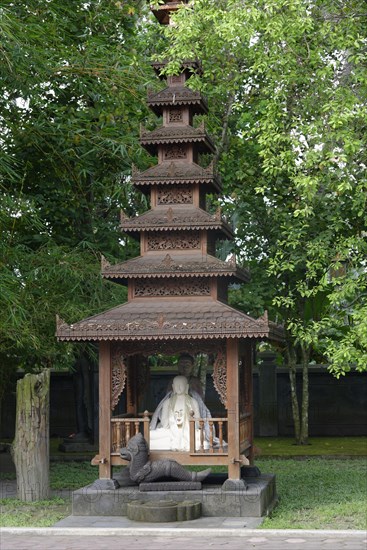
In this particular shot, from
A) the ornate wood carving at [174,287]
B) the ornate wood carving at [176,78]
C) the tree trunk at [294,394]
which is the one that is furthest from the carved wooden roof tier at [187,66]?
the tree trunk at [294,394]

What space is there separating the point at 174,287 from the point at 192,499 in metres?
2.75

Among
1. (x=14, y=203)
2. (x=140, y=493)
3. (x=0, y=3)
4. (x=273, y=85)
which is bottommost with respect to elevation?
(x=140, y=493)

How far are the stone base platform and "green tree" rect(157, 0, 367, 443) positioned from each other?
280 centimetres

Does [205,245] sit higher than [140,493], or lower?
higher

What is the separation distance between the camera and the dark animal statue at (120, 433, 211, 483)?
480 inches

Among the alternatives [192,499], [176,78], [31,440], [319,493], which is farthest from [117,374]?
[176,78]

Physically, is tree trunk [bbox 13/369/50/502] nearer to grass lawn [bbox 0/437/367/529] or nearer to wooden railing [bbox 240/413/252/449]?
grass lawn [bbox 0/437/367/529]

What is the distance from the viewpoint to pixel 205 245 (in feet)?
42.9

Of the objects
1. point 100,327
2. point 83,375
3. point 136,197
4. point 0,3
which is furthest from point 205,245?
point 83,375

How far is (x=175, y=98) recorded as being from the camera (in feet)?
45.1

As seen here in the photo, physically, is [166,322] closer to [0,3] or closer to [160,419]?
[160,419]

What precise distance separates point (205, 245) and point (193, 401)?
2.08 meters

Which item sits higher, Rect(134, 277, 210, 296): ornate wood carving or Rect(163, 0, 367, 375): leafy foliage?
Rect(163, 0, 367, 375): leafy foliage

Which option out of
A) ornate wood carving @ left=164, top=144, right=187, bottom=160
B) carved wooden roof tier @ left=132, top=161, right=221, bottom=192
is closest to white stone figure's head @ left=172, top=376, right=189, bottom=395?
carved wooden roof tier @ left=132, top=161, right=221, bottom=192
